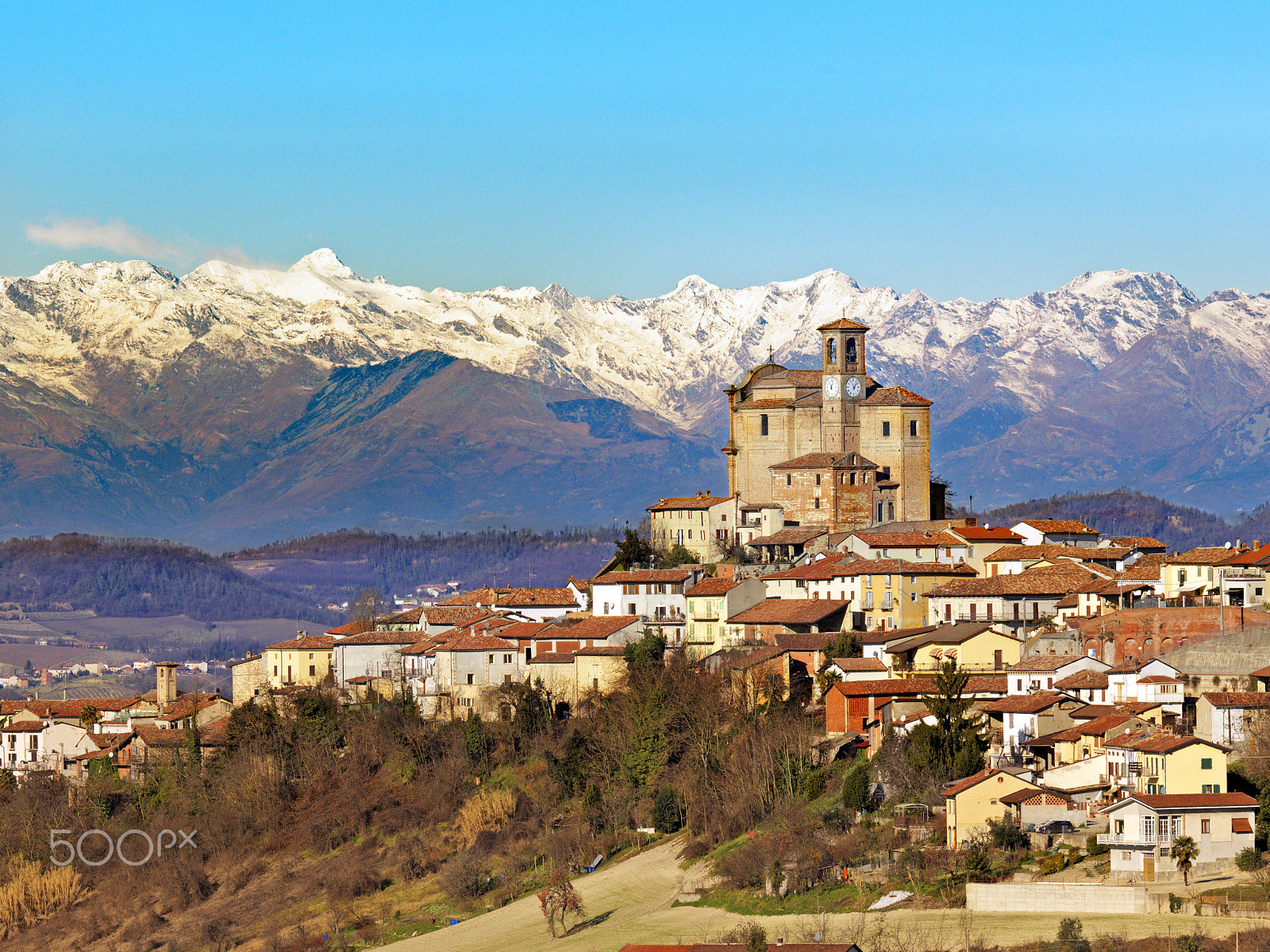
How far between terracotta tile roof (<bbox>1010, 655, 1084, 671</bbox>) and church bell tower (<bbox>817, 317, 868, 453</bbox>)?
34.6 meters

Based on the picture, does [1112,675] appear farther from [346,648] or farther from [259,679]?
[259,679]

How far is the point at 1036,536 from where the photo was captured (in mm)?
96000

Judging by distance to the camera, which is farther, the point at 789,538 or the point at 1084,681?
the point at 789,538

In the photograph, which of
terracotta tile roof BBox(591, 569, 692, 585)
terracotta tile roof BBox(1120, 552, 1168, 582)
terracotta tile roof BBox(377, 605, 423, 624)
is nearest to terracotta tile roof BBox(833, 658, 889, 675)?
terracotta tile roof BBox(1120, 552, 1168, 582)

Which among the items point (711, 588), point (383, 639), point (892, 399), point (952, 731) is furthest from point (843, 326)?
point (952, 731)

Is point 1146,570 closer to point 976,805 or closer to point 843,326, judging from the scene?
point 976,805

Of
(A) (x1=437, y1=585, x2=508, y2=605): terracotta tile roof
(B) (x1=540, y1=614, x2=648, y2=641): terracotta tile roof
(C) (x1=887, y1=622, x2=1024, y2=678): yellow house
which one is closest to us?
(C) (x1=887, y1=622, x2=1024, y2=678): yellow house

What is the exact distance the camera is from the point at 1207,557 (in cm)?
7712

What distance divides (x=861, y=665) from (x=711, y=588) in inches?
555

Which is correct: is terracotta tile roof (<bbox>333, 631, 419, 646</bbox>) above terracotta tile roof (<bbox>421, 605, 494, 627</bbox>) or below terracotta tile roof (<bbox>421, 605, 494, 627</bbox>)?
below

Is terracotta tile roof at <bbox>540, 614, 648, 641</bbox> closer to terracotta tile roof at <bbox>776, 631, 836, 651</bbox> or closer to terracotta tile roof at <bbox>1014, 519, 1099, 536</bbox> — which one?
terracotta tile roof at <bbox>776, 631, 836, 651</bbox>

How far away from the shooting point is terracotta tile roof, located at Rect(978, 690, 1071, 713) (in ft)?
216

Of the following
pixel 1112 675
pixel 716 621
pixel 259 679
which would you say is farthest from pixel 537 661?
pixel 1112 675
